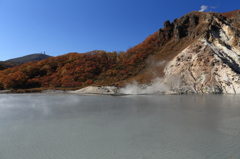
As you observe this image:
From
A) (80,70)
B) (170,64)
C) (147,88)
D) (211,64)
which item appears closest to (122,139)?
(147,88)

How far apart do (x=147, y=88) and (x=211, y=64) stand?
843 cm

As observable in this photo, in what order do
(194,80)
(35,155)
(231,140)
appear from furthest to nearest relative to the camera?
(194,80)
(231,140)
(35,155)

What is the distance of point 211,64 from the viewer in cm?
1897

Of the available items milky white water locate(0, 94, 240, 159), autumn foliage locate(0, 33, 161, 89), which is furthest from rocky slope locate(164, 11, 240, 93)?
milky white water locate(0, 94, 240, 159)

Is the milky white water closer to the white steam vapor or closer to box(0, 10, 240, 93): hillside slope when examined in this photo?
the white steam vapor

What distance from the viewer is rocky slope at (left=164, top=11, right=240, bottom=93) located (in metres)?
17.4

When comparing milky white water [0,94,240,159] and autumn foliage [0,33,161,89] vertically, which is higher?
autumn foliage [0,33,161,89]

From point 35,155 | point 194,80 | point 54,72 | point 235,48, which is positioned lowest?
point 35,155

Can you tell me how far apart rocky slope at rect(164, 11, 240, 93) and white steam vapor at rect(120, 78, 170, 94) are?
0.86 metres

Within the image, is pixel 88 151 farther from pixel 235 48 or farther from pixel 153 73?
pixel 235 48

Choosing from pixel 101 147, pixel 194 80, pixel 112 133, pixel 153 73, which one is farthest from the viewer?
pixel 153 73

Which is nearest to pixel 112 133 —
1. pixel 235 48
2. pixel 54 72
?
pixel 235 48

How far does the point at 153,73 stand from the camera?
895 inches

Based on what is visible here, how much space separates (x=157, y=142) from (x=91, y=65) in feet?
86.0
